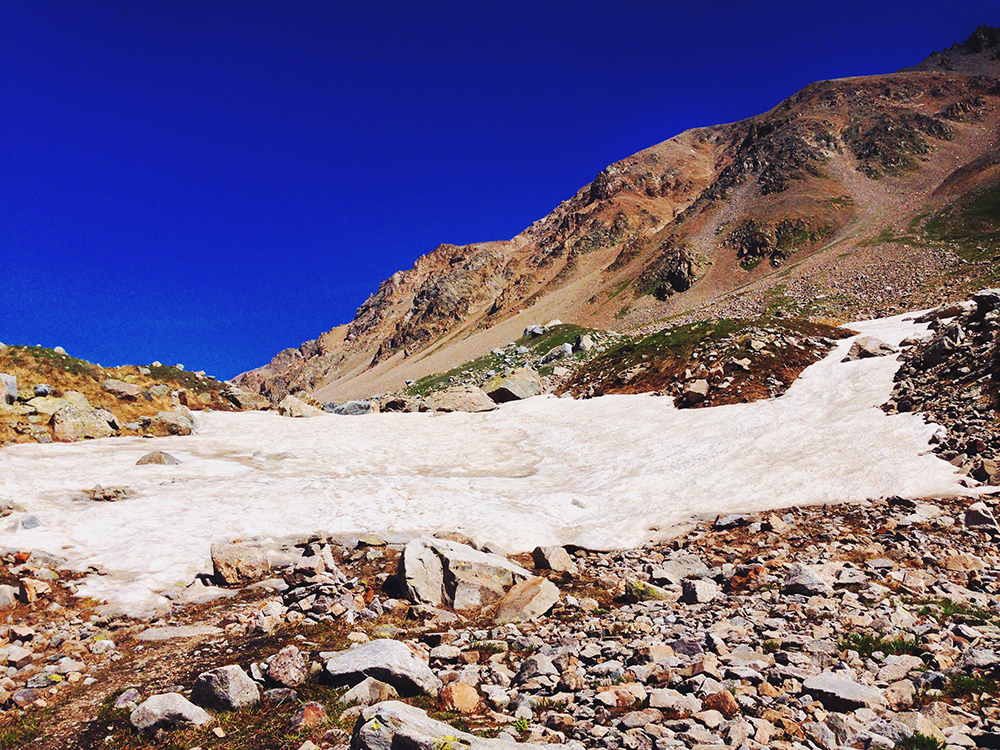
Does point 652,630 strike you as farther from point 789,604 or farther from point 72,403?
point 72,403

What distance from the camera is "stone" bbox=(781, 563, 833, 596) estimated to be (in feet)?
29.4

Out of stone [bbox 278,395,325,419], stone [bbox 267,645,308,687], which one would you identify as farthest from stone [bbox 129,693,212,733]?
stone [bbox 278,395,325,419]

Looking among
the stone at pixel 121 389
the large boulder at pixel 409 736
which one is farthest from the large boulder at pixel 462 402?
the large boulder at pixel 409 736

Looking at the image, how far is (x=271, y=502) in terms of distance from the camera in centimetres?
1591

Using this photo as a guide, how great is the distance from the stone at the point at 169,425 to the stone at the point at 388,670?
81.3 feet

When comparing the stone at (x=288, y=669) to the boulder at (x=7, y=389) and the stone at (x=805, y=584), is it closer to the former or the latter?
the stone at (x=805, y=584)

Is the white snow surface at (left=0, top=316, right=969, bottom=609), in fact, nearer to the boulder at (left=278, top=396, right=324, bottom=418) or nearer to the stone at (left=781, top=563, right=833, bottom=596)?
the stone at (left=781, top=563, right=833, bottom=596)

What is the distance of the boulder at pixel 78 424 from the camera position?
23.5 m

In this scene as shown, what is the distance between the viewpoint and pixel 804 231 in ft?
339

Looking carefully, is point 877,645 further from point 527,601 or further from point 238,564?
point 238,564

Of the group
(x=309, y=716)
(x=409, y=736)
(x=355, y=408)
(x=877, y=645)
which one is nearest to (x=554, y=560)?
(x=877, y=645)

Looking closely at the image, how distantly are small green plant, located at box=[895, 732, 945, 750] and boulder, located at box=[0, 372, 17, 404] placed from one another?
107ft

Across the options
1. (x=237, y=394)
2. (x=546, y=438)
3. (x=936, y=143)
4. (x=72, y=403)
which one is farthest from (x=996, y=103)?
(x=72, y=403)

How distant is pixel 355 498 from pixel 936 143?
519 feet
